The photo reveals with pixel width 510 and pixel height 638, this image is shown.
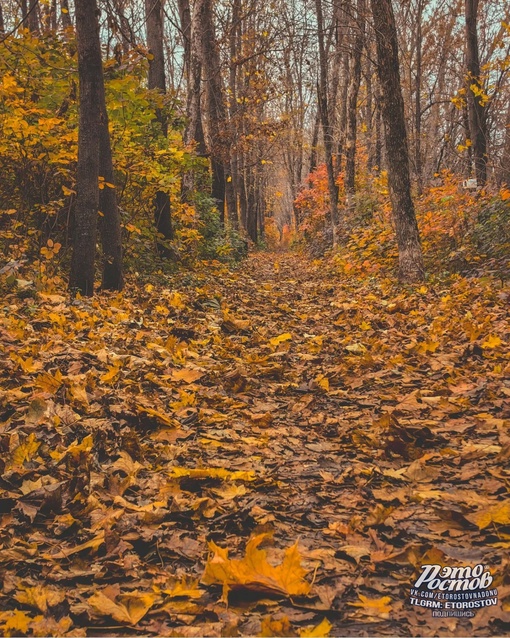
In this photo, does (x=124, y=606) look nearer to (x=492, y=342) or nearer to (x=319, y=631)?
(x=319, y=631)

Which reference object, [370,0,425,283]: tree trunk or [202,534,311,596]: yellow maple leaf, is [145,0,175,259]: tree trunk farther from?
[202,534,311,596]: yellow maple leaf

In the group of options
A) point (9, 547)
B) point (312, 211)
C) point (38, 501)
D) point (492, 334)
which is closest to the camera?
point (9, 547)

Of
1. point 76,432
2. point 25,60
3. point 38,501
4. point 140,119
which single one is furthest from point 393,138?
point 38,501

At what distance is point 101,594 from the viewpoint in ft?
5.49

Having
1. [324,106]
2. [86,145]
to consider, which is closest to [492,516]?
[86,145]

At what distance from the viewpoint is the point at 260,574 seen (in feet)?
5.54

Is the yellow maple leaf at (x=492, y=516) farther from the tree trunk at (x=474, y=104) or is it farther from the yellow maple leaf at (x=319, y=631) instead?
the tree trunk at (x=474, y=104)

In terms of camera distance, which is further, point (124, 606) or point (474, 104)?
point (474, 104)

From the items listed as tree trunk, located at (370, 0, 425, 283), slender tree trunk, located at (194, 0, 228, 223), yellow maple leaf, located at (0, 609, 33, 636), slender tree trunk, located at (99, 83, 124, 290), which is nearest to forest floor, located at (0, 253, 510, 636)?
yellow maple leaf, located at (0, 609, 33, 636)

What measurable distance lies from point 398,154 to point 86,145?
483cm

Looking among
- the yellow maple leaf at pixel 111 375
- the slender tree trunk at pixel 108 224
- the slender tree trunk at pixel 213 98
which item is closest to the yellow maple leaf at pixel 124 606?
the yellow maple leaf at pixel 111 375

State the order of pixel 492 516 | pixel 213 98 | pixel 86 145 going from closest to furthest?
pixel 492 516 → pixel 86 145 → pixel 213 98

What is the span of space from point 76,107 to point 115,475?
23.8 ft

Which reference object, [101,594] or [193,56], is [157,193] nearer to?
[193,56]
